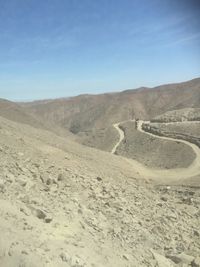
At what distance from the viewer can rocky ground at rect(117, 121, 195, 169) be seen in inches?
1278

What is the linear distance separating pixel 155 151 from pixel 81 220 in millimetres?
26561

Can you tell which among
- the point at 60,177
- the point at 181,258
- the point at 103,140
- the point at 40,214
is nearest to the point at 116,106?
the point at 103,140

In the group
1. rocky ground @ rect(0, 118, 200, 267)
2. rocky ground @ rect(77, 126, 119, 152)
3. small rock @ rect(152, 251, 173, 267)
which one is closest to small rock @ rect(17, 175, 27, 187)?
rocky ground @ rect(0, 118, 200, 267)

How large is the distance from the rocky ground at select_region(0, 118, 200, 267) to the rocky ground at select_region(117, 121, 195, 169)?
16240mm

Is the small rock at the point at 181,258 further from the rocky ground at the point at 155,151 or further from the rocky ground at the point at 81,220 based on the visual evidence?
the rocky ground at the point at 155,151

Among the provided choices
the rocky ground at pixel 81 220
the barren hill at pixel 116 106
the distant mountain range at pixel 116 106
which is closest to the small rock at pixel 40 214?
the rocky ground at pixel 81 220

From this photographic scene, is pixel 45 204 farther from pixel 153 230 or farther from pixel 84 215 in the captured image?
pixel 153 230

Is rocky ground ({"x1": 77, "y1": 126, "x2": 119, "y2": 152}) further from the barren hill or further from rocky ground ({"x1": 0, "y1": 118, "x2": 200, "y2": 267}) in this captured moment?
the barren hill

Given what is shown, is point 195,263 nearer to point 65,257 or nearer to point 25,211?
point 65,257

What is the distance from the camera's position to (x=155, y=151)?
121 ft

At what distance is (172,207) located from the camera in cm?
1480

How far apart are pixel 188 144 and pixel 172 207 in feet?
69.5

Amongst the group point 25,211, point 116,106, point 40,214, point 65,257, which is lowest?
point 65,257

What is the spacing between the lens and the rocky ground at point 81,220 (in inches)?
344
